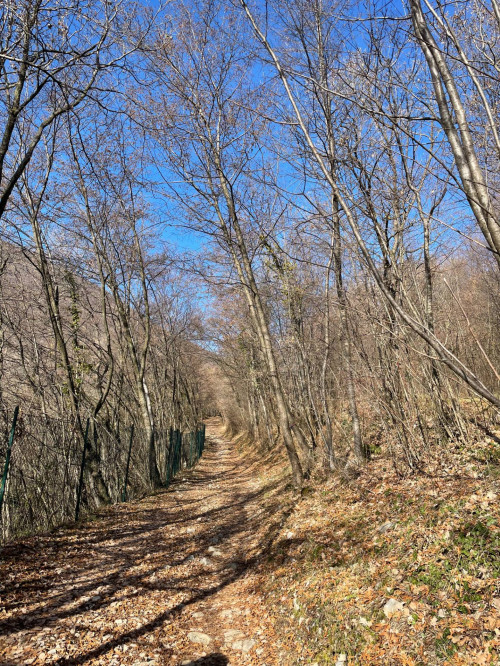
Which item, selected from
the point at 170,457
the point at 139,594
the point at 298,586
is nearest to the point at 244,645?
the point at 298,586

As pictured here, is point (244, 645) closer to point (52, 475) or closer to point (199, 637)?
point (199, 637)

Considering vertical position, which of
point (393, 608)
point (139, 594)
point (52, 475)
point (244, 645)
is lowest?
point (244, 645)

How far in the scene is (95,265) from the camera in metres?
11.9

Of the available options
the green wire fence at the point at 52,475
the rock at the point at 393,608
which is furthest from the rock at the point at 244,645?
the green wire fence at the point at 52,475

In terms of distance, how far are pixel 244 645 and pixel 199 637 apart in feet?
1.50

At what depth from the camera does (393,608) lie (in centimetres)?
314

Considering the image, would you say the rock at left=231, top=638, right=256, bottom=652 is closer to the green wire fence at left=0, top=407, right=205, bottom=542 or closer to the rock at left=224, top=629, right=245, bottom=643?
the rock at left=224, top=629, right=245, bottom=643

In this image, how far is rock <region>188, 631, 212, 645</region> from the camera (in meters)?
3.84

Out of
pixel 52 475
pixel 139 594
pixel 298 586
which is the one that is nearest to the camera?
pixel 298 586

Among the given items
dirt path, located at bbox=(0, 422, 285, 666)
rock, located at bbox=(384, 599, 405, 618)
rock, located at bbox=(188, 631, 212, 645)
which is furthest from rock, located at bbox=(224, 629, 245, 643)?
rock, located at bbox=(384, 599, 405, 618)

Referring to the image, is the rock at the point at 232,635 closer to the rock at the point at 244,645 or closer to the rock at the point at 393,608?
the rock at the point at 244,645

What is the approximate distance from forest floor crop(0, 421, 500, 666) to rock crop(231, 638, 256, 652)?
0.05 feet

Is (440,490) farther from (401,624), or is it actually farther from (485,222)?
(485,222)

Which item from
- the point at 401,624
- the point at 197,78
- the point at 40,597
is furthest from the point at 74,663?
Answer: the point at 197,78
